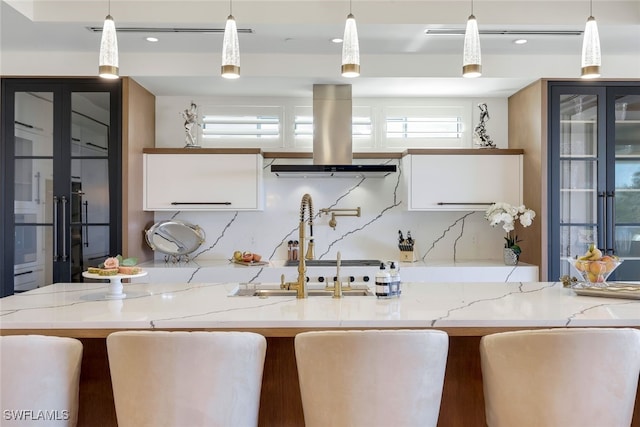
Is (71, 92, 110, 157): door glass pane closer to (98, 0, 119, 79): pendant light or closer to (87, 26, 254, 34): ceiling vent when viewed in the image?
(87, 26, 254, 34): ceiling vent

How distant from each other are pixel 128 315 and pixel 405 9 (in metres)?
2.45

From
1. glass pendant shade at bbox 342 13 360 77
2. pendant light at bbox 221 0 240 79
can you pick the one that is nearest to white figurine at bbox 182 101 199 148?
pendant light at bbox 221 0 240 79

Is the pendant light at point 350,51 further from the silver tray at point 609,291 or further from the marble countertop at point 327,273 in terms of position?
the marble countertop at point 327,273

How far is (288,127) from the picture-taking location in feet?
14.1

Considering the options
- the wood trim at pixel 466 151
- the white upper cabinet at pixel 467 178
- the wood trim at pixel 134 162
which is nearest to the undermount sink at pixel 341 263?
the white upper cabinet at pixel 467 178

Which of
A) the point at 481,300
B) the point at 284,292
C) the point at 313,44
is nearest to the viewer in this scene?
the point at 481,300

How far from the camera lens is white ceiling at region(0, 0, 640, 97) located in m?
3.00

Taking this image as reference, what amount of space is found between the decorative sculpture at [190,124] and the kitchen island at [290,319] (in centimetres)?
200

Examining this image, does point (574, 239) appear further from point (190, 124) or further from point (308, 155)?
point (190, 124)

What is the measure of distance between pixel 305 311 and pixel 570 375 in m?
0.95

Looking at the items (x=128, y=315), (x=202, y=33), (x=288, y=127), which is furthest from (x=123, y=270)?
(x=288, y=127)

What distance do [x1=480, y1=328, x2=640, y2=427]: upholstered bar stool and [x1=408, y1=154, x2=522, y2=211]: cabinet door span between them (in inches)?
97.6

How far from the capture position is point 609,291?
2.19 metres

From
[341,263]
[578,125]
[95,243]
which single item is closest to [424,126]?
[578,125]
